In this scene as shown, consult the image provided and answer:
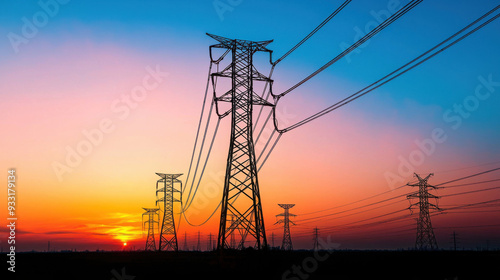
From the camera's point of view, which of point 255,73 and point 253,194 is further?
point 255,73

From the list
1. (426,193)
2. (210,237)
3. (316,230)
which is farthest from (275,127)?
(210,237)

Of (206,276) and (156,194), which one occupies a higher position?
(156,194)

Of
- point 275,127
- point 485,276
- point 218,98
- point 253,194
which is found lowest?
point 485,276

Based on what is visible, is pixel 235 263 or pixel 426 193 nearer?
pixel 235 263

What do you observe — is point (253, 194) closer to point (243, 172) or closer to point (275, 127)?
point (243, 172)

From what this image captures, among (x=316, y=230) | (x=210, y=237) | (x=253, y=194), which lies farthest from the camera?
(x=210, y=237)

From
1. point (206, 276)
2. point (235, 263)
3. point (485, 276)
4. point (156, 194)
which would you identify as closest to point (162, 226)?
point (156, 194)

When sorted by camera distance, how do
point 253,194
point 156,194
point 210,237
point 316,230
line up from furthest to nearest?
point 210,237, point 316,230, point 156,194, point 253,194

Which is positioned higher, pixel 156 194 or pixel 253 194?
pixel 156 194

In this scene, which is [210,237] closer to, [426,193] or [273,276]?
[426,193]
